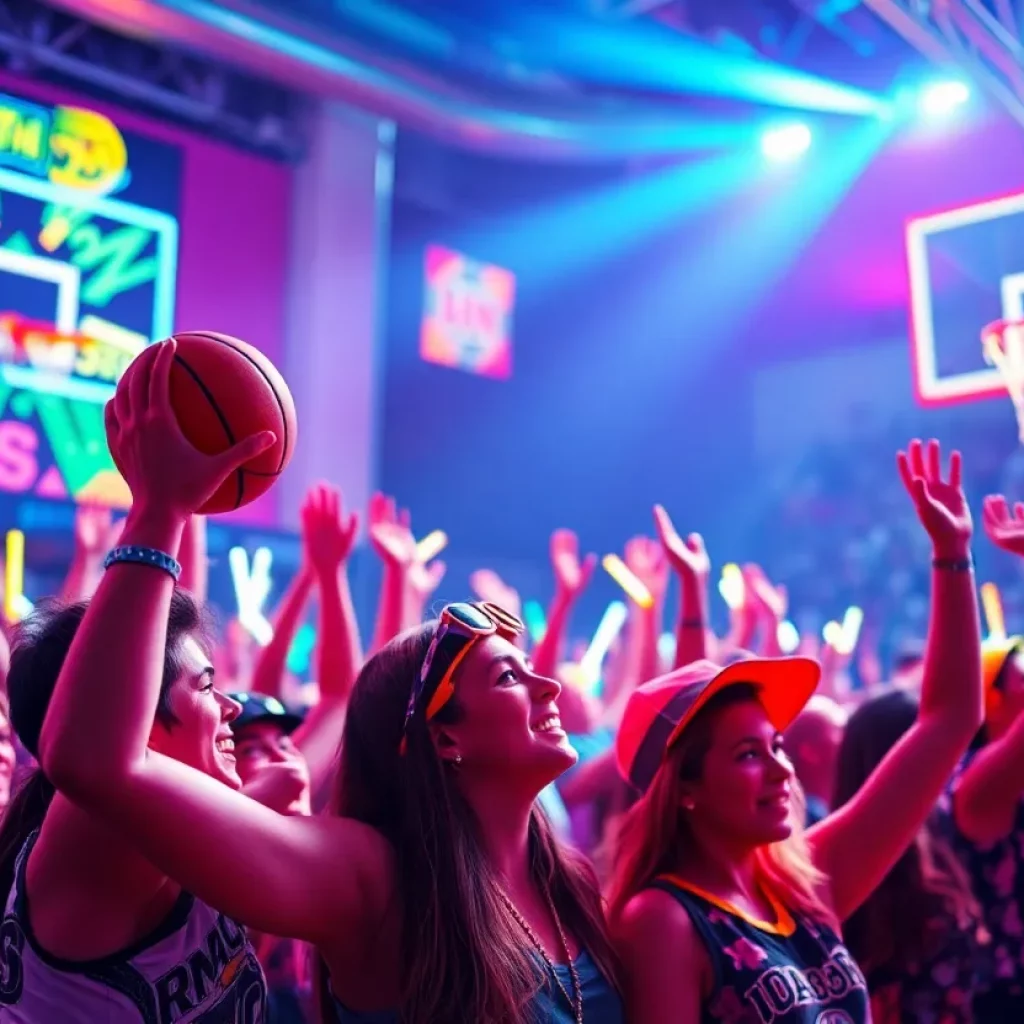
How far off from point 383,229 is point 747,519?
5.32 m

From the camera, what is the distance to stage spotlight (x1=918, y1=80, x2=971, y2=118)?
11.1m

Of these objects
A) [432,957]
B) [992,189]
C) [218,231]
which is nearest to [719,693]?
[432,957]

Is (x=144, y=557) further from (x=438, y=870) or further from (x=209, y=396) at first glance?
(x=438, y=870)

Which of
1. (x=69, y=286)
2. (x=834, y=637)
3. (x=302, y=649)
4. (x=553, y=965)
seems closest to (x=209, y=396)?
(x=553, y=965)

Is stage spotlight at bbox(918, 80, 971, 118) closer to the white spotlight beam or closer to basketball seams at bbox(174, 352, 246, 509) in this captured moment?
the white spotlight beam

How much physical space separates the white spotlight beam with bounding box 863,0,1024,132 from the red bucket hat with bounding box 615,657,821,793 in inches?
178

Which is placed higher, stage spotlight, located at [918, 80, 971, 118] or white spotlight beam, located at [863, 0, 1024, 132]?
stage spotlight, located at [918, 80, 971, 118]

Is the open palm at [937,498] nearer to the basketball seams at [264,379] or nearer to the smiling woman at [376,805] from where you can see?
the smiling woman at [376,805]

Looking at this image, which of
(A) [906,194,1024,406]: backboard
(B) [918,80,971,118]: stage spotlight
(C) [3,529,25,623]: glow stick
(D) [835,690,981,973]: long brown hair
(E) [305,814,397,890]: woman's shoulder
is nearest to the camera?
(E) [305,814,397,890]: woman's shoulder

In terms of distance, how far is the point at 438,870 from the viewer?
158cm

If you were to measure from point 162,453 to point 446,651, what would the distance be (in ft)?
1.94

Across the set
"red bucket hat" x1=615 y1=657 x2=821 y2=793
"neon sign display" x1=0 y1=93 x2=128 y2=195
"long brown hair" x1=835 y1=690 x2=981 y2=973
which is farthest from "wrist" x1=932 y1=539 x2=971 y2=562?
"neon sign display" x1=0 y1=93 x2=128 y2=195

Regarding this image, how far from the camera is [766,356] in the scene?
1412cm

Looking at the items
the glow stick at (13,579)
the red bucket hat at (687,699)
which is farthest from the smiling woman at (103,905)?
the glow stick at (13,579)
